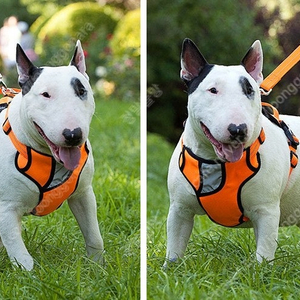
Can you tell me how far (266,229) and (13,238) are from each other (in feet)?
2.41

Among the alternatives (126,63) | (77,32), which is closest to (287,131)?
(126,63)

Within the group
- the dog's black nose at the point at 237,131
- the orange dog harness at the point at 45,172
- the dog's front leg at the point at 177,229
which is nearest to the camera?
the dog's black nose at the point at 237,131

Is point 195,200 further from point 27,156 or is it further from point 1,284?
point 1,284

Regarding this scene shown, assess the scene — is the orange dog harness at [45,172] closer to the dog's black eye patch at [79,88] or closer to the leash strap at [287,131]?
the dog's black eye patch at [79,88]

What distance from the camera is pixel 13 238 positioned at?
1922mm

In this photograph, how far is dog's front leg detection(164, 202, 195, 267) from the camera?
6.55 feet

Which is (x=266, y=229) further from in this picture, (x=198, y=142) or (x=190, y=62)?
(x=190, y=62)

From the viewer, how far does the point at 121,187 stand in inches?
121

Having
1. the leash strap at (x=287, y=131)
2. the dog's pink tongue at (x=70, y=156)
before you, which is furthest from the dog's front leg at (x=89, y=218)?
the leash strap at (x=287, y=131)

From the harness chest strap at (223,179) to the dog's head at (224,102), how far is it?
0.21 ft

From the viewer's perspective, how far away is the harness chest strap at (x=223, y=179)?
1.85 metres

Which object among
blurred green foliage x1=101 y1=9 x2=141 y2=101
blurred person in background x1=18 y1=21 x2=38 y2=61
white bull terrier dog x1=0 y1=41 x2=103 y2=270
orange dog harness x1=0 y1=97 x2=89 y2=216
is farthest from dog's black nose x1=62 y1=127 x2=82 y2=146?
blurred person in background x1=18 y1=21 x2=38 y2=61

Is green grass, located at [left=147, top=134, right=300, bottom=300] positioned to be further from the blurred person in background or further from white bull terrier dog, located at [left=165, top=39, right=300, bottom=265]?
the blurred person in background

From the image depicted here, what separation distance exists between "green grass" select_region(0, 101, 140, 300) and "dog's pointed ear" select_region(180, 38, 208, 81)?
612 mm
